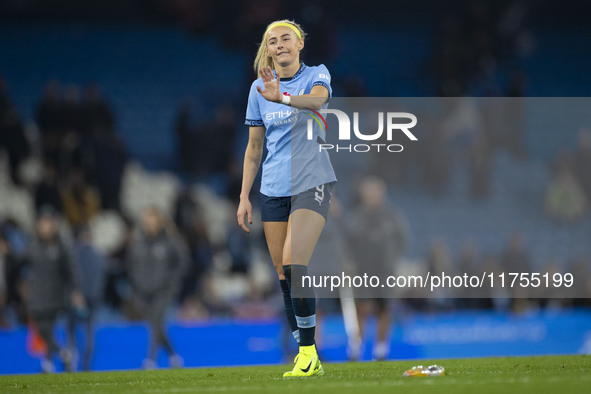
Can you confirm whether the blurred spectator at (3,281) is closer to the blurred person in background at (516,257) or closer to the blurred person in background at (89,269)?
the blurred person in background at (89,269)

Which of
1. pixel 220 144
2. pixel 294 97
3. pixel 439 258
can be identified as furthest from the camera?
pixel 220 144

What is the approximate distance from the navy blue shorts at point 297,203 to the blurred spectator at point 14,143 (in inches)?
368

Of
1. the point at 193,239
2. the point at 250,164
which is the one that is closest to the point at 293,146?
the point at 250,164

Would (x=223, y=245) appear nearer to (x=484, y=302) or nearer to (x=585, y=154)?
(x=484, y=302)

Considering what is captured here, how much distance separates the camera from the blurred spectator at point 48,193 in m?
13.7

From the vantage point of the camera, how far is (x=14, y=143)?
46.4ft

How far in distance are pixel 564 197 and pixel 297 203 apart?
227 inches

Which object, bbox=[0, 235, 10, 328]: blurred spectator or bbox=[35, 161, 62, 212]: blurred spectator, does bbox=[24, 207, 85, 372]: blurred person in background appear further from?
bbox=[35, 161, 62, 212]: blurred spectator

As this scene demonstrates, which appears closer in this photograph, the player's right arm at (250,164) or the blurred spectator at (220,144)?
the player's right arm at (250,164)

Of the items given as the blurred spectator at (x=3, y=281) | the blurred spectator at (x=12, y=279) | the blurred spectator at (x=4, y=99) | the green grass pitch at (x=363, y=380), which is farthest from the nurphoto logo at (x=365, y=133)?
the blurred spectator at (x=4, y=99)

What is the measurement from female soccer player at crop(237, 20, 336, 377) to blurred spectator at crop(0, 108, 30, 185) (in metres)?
9.14

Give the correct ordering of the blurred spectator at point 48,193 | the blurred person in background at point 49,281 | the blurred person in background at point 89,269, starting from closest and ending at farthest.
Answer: the blurred person in background at point 49,281 < the blurred person in background at point 89,269 < the blurred spectator at point 48,193

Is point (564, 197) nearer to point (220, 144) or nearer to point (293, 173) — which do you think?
point (293, 173)

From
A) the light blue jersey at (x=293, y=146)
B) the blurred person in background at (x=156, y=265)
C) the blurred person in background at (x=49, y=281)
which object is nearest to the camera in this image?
the light blue jersey at (x=293, y=146)
